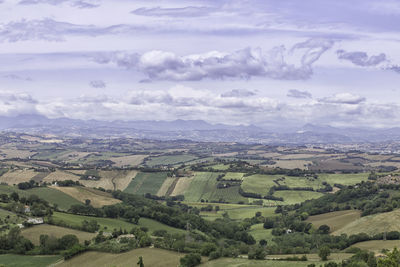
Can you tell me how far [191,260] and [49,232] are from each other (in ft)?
138

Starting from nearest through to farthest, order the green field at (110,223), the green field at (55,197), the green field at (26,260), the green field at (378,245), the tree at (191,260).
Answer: the tree at (191,260)
the green field at (26,260)
the green field at (378,245)
the green field at (110,223)
the green field at (55,197)

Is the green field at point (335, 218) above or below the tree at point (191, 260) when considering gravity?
below

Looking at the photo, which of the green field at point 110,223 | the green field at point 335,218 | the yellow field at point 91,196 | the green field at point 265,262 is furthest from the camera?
the yellow field at point 91,196

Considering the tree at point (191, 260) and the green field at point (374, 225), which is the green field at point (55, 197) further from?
the green field at point (374, 225)

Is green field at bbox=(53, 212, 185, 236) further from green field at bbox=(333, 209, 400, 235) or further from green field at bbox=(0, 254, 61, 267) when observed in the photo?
green field at bbox=(333, 209, 400, 235)

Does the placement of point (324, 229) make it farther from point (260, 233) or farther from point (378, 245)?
point (378, 245)

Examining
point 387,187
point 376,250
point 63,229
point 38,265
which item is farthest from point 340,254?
point 387,187

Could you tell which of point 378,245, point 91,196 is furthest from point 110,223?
point 378,245

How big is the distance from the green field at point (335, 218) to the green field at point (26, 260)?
82.7m

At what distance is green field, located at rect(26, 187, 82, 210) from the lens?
15550 centimetres

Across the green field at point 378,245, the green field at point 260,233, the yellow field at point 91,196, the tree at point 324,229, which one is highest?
the green field at point 378,245

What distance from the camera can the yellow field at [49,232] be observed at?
100688 mm

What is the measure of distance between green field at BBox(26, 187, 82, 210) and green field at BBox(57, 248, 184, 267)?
66.6 m

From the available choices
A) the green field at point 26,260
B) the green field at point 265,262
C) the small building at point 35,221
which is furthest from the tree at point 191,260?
the small building at point 35,221
